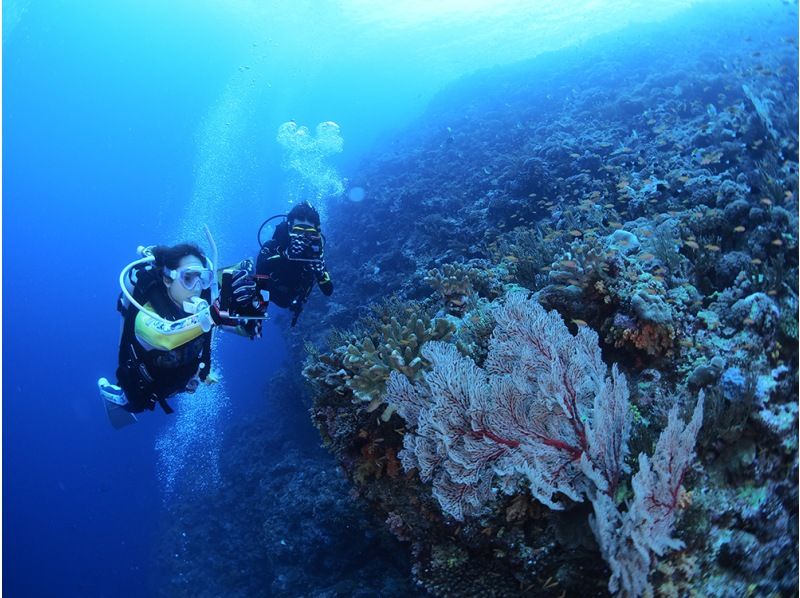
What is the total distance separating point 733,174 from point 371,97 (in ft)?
216

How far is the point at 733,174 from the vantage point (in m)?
7.02

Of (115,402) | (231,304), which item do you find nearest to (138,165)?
(115,402)

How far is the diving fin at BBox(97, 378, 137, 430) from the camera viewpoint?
609 cm

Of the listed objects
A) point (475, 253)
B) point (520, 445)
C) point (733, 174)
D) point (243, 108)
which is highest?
point (243, 108)

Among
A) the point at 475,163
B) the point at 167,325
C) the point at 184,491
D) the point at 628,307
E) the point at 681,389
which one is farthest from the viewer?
the point at 184,491

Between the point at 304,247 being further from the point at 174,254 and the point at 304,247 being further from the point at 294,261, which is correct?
the point at 174,254

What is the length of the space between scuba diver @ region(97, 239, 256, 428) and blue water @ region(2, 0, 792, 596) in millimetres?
13040

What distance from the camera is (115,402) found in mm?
6113

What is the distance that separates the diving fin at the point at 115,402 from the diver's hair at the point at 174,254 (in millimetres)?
2445

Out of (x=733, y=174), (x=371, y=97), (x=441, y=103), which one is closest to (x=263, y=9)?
(x=371, y=97)

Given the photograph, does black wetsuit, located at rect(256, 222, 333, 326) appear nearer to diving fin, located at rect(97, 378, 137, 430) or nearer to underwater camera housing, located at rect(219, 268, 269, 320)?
underwater camera housing, located at rect(219, 268, 269, 320)

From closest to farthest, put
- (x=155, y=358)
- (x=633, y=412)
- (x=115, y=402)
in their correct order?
(x=633, y=412), (x=155, y=358), (x=115, y=402)

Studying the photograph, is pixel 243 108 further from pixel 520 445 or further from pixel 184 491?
pixel 520 445

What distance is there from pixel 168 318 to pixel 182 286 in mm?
424
